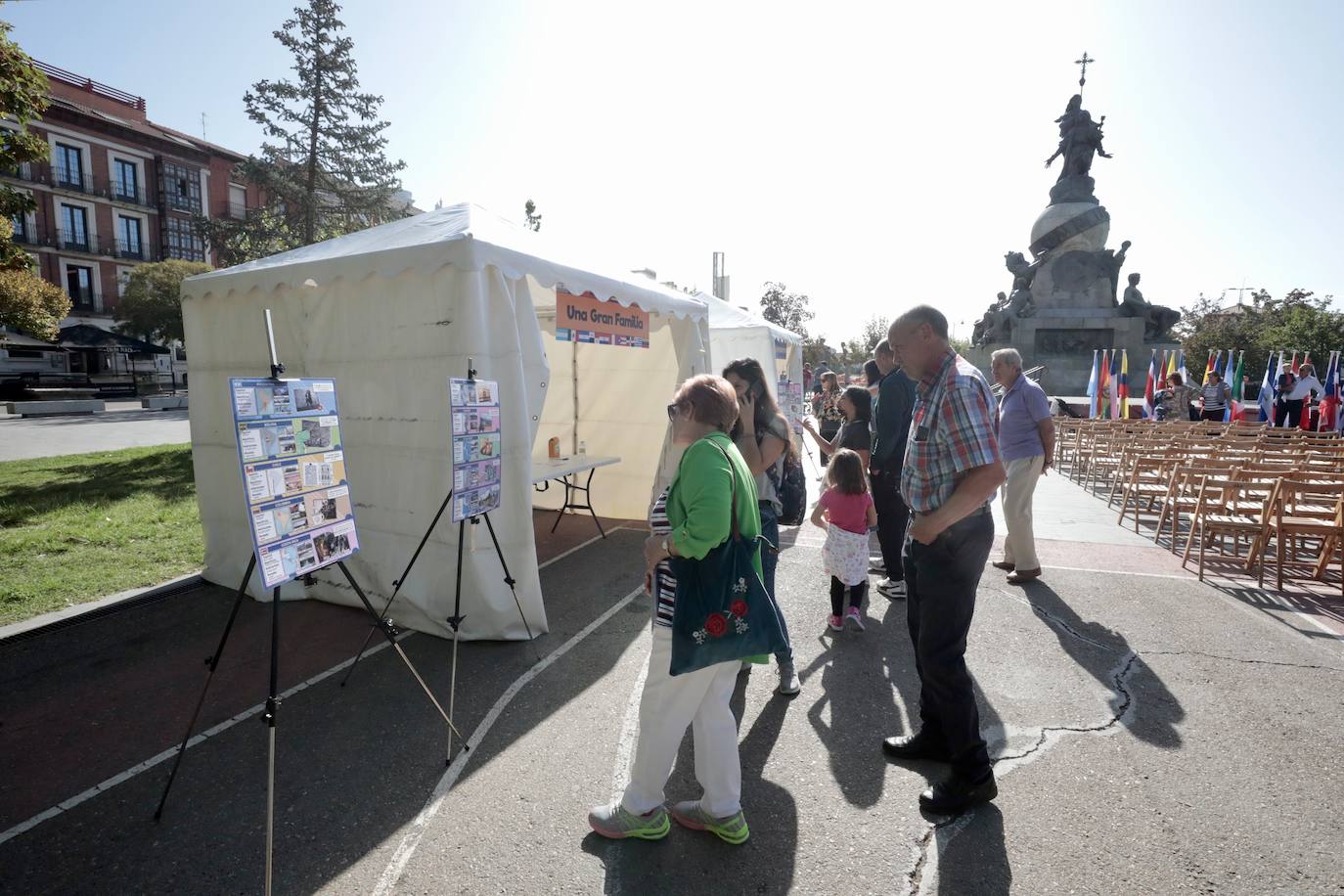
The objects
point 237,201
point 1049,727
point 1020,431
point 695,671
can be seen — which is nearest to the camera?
point 695,671

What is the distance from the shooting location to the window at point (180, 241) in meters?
39.9

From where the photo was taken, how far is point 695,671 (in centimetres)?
244

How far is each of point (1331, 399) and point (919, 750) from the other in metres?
17.9

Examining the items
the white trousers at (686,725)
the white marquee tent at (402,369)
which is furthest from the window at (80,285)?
the white trousers at (686,725)

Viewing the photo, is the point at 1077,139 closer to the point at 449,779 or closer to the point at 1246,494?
the point at 1246,494

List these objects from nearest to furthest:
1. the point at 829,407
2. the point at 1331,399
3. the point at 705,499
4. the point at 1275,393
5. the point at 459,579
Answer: the point at 705,499, the point at 459,579, the point at 829,407, the point at 1331,399, the point at 1275,393

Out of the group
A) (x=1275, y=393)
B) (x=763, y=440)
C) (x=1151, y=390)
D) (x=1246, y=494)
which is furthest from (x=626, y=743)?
(x=1275, y=393)

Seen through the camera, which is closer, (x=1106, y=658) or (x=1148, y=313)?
(x=1106, y=658)

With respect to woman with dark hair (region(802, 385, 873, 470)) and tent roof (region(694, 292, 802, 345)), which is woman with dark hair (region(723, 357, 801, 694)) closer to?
woman with dark hair (region(802, 385, 873, 470))

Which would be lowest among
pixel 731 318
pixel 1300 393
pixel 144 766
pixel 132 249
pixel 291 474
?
pixel 144 766

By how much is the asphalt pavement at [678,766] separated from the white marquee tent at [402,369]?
462 mm

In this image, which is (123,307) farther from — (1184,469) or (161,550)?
(1184,469)

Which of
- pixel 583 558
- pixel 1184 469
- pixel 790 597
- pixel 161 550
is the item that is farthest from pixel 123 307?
pixel 1184 469

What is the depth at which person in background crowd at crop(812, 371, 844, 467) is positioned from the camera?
1327 cm
